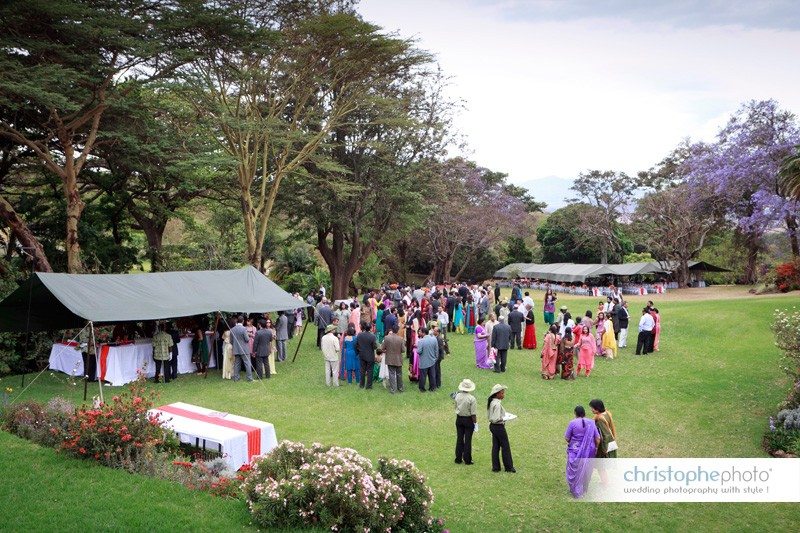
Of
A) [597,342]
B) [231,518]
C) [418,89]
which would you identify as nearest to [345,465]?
[231,518]

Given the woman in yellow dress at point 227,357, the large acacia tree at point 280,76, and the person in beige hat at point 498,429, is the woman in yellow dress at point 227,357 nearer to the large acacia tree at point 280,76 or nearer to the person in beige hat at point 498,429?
the person in beige hat at point 498,429

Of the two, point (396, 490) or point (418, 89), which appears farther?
point (418, 89)

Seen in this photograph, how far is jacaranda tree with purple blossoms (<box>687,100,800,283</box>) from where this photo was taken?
2934 centimetres

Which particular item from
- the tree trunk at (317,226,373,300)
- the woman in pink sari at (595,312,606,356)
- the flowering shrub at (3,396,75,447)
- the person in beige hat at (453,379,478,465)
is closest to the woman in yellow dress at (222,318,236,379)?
the flowering shrub at (3,396,75,447)

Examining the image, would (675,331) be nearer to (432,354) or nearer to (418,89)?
(432,354)

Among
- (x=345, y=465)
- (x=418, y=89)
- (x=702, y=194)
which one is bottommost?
(x=345, y=465)

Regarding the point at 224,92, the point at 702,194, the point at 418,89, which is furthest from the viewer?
the point at 702,194

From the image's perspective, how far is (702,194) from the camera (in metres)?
36.4

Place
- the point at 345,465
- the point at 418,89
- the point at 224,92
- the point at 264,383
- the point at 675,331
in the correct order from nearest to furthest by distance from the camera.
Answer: the point at 345,465, the point at 264,383, the point at 675,331, the point at 224,92, the point at 418,89

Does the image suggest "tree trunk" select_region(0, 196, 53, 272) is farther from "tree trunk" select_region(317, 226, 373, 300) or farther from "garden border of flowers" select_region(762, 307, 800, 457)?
"garden border of flowers" select_region(762, 307, 800, 457)

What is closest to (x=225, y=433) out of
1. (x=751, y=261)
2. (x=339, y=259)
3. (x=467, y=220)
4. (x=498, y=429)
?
(x=498, y=429)

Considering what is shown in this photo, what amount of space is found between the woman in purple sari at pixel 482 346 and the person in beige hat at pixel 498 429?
6.84 m

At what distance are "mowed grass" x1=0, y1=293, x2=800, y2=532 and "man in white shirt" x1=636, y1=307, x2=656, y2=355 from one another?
583mm

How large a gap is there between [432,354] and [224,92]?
15.7 metres
